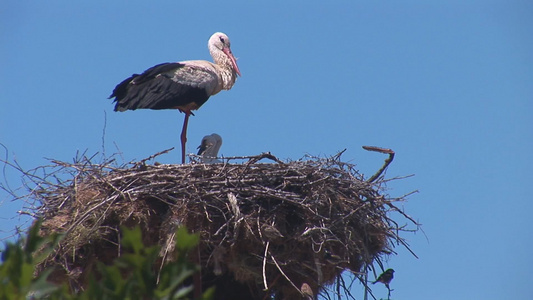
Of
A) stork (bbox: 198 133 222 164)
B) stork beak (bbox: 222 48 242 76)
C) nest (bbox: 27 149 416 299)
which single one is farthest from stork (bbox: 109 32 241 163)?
nest (bbox: 27 149 416 299)

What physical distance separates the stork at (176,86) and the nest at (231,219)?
238cm

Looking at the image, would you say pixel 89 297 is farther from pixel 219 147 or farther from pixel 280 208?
pixel 219 147

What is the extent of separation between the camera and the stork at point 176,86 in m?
10.8

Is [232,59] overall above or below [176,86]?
above

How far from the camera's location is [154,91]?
10.8m

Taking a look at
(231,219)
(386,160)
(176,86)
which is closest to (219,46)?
(176,86)

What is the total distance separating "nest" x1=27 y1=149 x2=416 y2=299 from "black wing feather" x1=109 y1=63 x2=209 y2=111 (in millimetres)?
2295

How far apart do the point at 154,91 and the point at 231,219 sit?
3.35 metres

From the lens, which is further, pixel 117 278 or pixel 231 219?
pixel 231 219

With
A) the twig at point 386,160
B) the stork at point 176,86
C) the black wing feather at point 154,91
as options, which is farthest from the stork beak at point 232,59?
the twig at point 386,160

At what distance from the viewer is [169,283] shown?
430 centimetres

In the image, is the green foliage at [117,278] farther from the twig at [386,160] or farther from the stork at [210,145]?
the stork at [210,145]

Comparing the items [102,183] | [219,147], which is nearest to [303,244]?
[102,183]

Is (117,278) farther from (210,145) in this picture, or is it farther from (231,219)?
(210,145)
